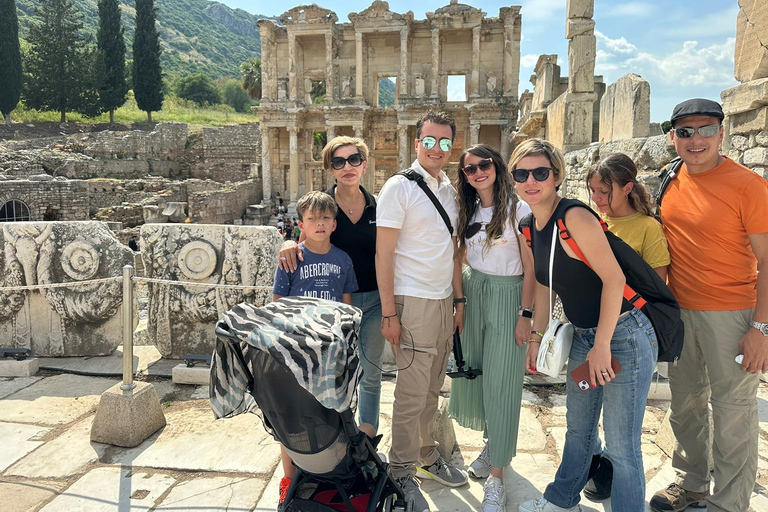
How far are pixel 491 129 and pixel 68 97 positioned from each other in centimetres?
3009

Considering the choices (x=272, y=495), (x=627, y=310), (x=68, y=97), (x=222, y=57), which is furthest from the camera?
(x=222, y=57)

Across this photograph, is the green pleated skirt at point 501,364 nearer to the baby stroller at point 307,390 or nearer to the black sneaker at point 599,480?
the black sneaker at point 599,480

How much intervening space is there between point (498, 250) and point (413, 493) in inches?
51.6

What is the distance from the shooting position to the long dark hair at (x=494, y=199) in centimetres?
258

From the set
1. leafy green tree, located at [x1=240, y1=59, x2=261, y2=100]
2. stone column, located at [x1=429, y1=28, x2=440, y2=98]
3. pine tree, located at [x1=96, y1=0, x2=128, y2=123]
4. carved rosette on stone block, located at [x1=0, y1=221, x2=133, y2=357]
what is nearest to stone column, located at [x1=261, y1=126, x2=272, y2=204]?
stone column, located at [x1=429, y1=28, x2=440, y2=98]

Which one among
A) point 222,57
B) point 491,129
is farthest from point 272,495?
point 222,57

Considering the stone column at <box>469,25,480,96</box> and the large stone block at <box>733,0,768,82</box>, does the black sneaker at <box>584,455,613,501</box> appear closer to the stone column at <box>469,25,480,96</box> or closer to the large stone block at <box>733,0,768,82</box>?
the large stone block at <box>733,0,768,82</box>

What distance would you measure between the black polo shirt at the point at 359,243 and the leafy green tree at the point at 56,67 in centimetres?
4083

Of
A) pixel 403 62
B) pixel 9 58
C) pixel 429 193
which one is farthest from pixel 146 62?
pixel 429 193

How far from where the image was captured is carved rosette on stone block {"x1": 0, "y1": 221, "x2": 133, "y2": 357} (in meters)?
4.42

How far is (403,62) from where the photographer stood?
81.2 ft

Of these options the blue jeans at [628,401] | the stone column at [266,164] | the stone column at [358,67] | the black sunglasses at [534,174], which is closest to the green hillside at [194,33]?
the stone column at [266,164]

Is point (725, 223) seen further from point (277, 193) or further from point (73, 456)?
point (277, 193)

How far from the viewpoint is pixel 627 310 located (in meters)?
2.14
